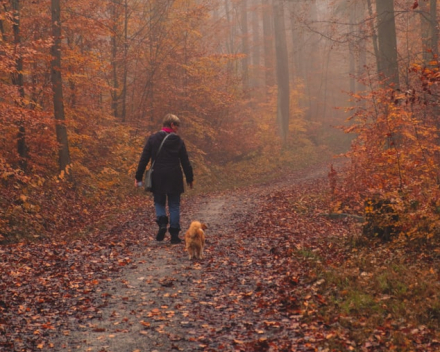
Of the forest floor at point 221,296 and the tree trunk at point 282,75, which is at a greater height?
the tree trunk at point 282,75

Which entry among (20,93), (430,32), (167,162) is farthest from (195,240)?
(430,32)

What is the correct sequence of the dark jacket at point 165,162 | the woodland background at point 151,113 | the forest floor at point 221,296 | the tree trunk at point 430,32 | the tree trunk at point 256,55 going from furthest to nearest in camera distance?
the tree trunk at point 256,55
the tree trunk at point 430,32
the woodland background at point 151,113
the dark jacket at point 165,162
the forest floor at point 221,296

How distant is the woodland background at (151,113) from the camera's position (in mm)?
10953

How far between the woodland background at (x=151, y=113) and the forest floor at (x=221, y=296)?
1551 millimetres

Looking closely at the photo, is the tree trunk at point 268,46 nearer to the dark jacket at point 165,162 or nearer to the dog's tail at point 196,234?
the dark jacket at point 165,162

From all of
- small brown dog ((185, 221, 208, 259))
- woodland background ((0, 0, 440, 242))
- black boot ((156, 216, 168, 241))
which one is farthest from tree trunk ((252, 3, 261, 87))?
small brown dog ((185, 221, 208, 259))

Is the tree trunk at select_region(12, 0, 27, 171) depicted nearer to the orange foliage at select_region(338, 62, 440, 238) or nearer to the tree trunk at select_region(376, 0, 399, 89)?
the orange foliage at select_region(338, 62, 440, 238)

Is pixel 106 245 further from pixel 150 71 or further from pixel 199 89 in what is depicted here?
pixel 199 89

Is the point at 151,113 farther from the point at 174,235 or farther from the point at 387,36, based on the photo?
the point at 174,235

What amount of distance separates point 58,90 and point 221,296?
33.4ft

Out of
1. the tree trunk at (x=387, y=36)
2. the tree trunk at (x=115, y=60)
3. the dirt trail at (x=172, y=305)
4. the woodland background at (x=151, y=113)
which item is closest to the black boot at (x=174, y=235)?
the dirt trail at (x=172, y=305)

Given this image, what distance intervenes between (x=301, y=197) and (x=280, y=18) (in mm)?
18187

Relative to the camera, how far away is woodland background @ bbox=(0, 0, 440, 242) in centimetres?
1095

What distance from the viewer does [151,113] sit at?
20.4 metres
